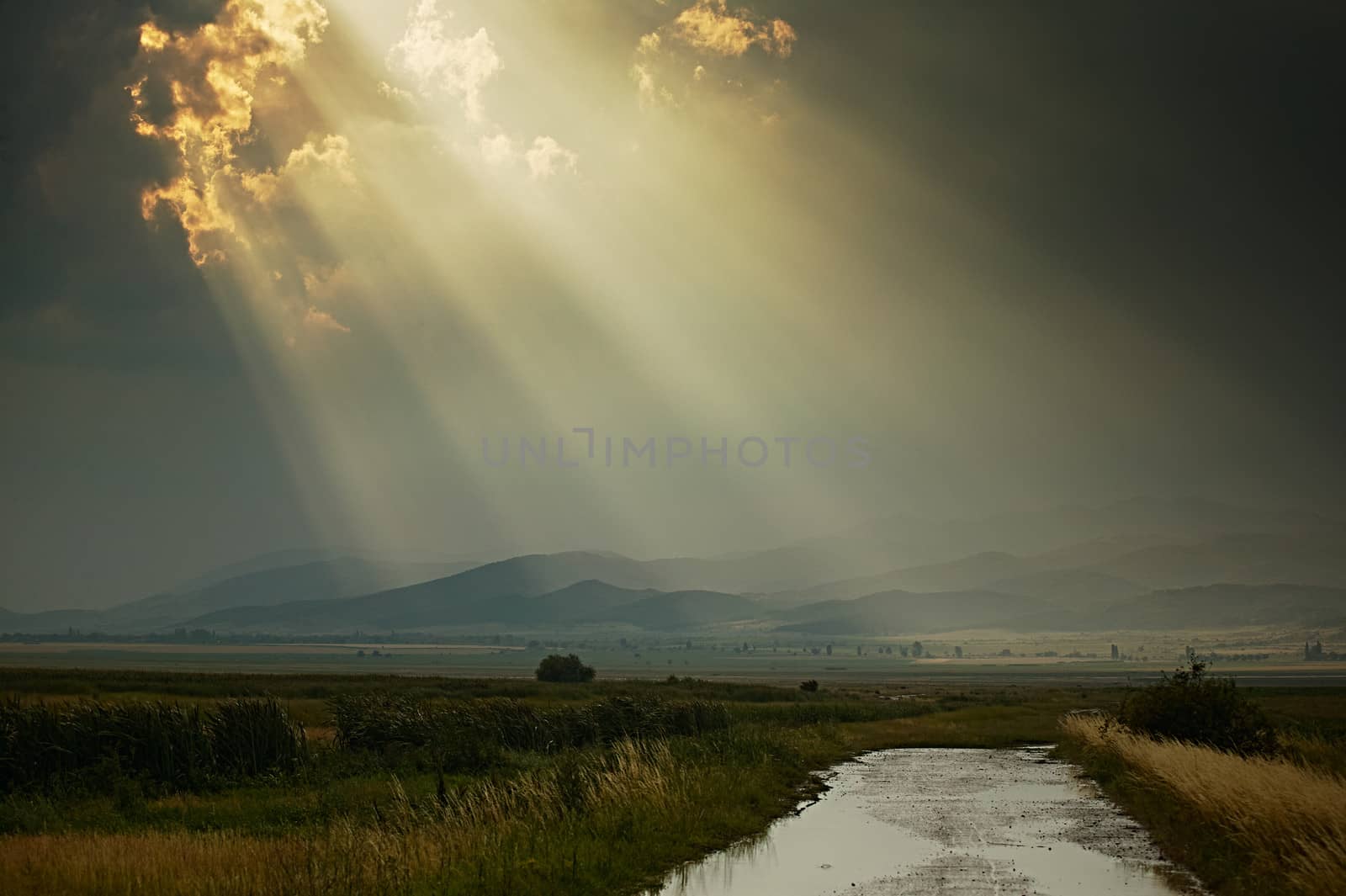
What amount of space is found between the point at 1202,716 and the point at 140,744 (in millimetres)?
34408

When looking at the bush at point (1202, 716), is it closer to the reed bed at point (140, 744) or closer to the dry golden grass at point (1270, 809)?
the dry golden grass at point (1270, 809)

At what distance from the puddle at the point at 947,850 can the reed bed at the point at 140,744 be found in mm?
19302

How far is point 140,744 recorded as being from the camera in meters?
35.8

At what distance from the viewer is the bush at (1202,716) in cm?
3503

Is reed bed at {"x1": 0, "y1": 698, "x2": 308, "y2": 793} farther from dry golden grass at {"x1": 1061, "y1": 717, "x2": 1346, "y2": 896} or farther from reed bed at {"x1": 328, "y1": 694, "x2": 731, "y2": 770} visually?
dry golden grass at {"x1": 1061, "y1": 717, "x2": 1346, "y2": 896}

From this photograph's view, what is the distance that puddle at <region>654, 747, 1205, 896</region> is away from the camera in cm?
1947

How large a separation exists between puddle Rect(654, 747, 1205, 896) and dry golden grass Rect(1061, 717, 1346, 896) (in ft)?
4.36

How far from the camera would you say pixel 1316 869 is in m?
16.8

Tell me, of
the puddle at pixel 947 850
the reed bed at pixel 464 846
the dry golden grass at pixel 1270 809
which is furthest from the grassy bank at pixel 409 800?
the dry golden grass at pixel 1270 809

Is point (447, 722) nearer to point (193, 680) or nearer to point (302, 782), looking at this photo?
point (302, 782)

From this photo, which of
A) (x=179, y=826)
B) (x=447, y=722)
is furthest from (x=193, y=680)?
(x=179, y=826)

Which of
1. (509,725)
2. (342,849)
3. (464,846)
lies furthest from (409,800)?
(509,725)

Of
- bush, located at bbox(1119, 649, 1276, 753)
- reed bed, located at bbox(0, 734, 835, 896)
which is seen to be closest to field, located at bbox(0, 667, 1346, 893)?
reed bed, located at bbox(0, 734, 835, 896)

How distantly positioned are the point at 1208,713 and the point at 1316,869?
20997 millimetres
